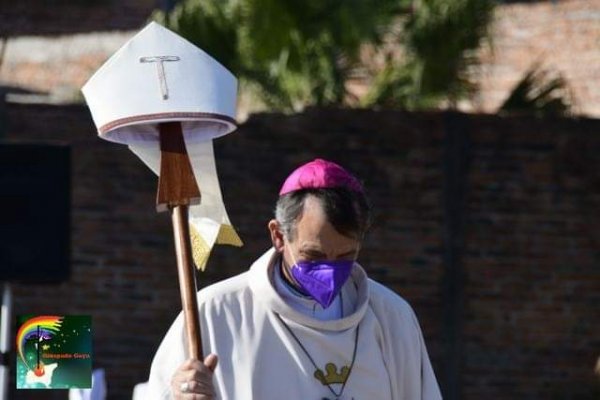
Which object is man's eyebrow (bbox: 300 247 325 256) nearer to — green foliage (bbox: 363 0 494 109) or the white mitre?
the white mitre

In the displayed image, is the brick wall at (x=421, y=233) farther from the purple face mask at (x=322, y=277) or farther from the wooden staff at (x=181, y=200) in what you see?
the purple face mask at (x=322, y=277)

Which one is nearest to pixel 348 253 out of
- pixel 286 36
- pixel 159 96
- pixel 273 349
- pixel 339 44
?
pixel 273 349

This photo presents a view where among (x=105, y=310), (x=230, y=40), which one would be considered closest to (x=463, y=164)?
(x=230, y=40)

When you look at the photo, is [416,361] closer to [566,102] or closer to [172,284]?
[172,284]

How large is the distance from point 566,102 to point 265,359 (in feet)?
30.8

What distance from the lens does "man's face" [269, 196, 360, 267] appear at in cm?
425

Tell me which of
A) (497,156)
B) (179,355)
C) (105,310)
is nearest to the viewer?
(179,355)

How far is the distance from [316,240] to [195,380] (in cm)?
47

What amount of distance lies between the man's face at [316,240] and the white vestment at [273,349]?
12cm

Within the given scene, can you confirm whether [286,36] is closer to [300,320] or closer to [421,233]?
[421,233]

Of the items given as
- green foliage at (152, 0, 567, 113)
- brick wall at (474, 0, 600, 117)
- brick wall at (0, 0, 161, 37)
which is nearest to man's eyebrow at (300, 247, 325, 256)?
green foliage at (152, 0, 567, 113)

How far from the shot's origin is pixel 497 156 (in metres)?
12.7

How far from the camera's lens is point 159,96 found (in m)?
4.33

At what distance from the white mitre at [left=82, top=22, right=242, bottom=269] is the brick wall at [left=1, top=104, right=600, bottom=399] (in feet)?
24.2
